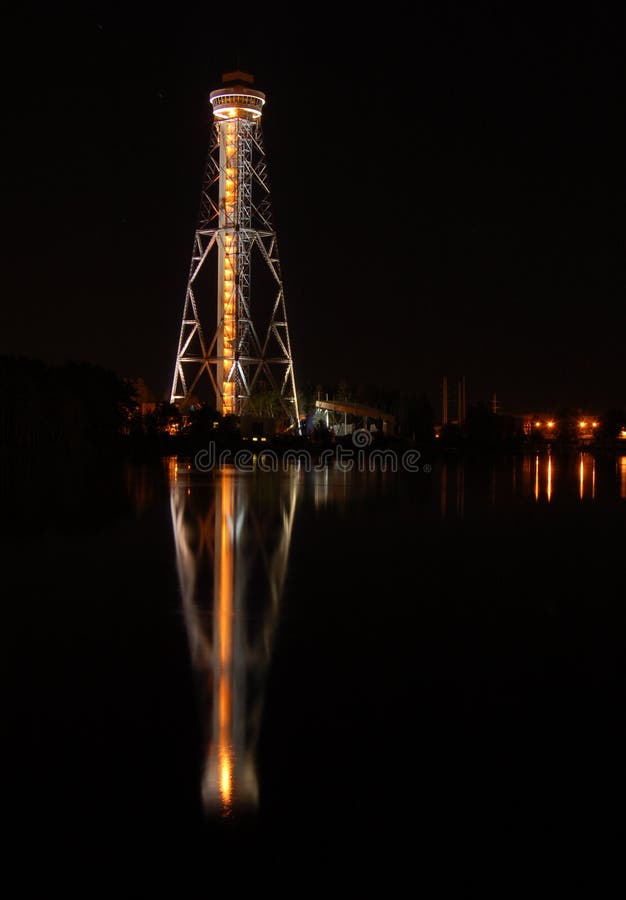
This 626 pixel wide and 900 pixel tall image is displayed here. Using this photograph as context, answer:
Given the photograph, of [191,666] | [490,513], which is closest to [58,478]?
[490,513]

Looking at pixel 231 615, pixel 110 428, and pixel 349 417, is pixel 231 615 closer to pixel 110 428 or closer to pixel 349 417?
pixel 110 428

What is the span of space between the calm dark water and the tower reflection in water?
3 cm

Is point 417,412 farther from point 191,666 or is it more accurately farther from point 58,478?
point 191,666

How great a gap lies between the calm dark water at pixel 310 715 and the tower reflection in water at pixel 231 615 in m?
0.03


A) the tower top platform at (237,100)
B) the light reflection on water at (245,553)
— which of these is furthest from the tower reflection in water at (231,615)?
the tower top platform at (237,100)

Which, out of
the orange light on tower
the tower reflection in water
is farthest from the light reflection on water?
the orange light on tower

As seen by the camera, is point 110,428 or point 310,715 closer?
point 310,715

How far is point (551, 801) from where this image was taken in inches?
156

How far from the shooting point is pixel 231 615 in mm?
7457

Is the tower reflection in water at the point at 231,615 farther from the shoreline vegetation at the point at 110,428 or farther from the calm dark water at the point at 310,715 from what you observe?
the shoreline vegetation at the point at 110,428

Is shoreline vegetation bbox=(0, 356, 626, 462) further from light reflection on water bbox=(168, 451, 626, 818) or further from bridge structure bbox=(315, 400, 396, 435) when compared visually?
light reflection on water bbox=(168, 451, 626, 818)

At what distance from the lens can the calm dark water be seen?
11.7 feet

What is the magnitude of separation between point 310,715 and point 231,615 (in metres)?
2.58

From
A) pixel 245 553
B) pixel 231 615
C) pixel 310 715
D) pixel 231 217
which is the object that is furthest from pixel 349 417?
pixel 310 715
